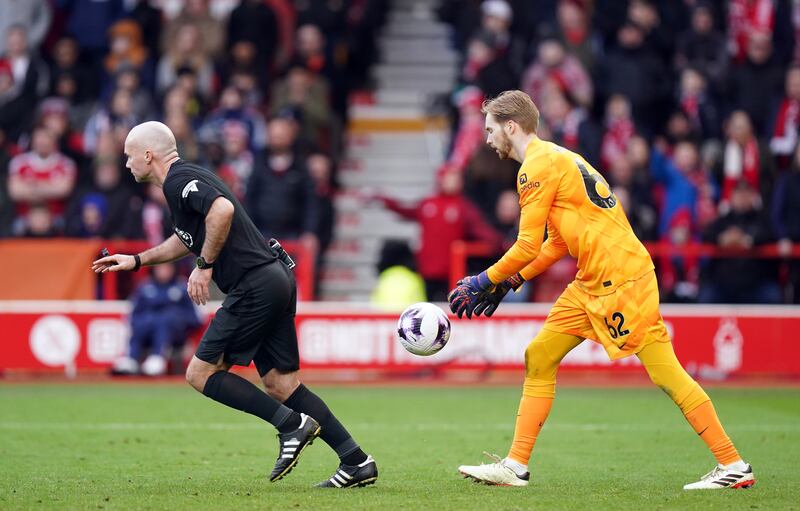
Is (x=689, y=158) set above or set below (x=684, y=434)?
above

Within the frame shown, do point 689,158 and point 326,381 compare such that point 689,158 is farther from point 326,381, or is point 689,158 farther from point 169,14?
point 169,14

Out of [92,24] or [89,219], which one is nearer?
[89,219]

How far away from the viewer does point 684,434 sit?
11.2 metres

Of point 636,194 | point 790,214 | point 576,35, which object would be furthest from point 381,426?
point 576,35

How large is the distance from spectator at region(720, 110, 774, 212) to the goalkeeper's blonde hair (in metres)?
9.68

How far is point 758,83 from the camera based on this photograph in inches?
719

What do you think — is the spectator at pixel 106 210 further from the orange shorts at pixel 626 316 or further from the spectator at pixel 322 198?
the orange shorts at pixel 626 316

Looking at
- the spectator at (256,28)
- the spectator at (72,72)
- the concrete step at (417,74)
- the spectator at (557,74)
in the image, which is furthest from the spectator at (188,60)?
the spectator at (557,74)

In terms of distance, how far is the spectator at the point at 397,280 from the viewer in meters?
16.0

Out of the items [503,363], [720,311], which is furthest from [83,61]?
[720,311]

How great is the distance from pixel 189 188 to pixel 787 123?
11.7 metres

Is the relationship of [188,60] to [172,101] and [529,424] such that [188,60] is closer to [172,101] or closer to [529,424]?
[172,101]

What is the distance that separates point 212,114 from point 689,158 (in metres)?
6.06

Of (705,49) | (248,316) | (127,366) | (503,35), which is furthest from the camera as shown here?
(705,49)
